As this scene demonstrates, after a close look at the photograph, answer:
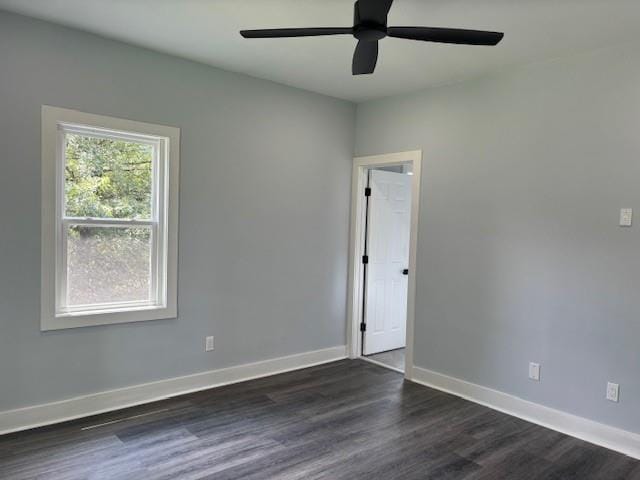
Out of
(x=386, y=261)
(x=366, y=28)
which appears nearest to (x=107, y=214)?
(x=366, y=28)

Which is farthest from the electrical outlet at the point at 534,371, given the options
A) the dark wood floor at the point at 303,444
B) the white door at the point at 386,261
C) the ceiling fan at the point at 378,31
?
the ceiling fan at the point at 378,31

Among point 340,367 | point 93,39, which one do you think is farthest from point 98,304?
point 340,367

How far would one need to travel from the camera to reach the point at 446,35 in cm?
218

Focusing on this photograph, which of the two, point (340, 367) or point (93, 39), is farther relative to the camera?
point (340, 367)

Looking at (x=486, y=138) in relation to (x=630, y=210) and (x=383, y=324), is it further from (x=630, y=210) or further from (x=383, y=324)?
(x=383, y=324)

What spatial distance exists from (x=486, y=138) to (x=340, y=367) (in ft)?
8.34

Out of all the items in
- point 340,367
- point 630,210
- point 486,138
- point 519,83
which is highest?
point 519,83

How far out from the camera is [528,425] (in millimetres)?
3334

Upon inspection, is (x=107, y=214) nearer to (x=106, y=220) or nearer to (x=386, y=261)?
(x=106, y=220)

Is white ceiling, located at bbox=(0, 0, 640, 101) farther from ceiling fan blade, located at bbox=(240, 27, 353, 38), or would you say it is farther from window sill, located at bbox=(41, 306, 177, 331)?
window sill, located at bbox=(41, 306, 177, 331)

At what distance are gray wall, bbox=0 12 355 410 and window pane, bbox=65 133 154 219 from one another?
0.76 feet

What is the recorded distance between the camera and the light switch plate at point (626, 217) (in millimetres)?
Result: 2955

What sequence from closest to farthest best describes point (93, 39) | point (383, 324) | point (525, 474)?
point (525, 474)
point (93, 39)
point (383, 324)

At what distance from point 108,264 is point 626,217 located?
142 inches
